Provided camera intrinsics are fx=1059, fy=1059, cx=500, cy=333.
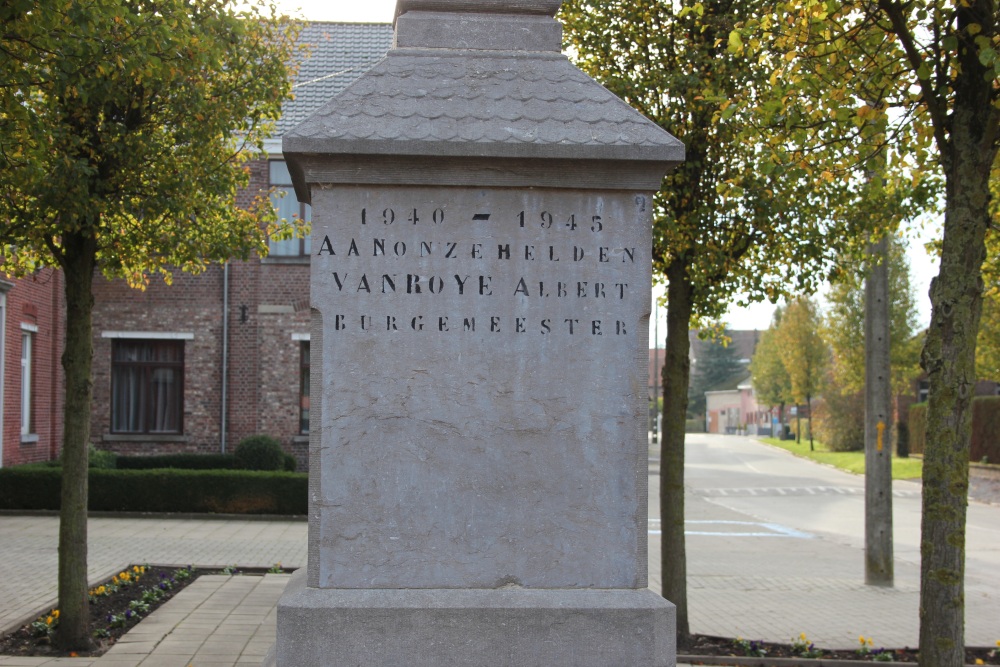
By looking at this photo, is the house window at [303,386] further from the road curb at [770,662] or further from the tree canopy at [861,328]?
the tree canopy at [861,328]

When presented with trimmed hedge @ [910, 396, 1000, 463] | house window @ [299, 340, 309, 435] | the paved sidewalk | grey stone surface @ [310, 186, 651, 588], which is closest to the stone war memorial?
grey stone surface @ [310, 186, 651, 588]

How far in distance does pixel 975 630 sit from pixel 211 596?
739cm

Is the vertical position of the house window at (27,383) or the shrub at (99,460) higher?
the house window at (27,383)

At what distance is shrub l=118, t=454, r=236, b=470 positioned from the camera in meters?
23.1

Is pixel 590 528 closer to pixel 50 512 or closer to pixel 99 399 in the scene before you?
pixel 50 512

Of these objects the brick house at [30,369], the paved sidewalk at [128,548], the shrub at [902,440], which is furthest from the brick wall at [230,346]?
the shrub at [902,440]

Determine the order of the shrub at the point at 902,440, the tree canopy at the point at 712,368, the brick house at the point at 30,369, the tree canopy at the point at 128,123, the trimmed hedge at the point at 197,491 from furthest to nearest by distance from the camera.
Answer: the tree canopy at the point at 712,368 → the shrub at the point at 902,440 → the brick house at the point at 30,369 → the trimmed hedge at the point at 197,491 → the tree canopy at the point at 128,123

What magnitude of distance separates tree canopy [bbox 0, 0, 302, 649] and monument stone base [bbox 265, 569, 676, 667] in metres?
3.80

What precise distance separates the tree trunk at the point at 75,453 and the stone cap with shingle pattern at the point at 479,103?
4.98 m

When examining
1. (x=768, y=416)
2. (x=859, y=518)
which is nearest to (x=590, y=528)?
(x=859, y=518)

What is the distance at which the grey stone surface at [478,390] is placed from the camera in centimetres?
409

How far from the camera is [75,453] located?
8.35m

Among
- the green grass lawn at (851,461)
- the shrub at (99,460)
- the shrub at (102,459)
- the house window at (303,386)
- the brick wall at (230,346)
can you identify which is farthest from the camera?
the green grass lawn at (851,461)

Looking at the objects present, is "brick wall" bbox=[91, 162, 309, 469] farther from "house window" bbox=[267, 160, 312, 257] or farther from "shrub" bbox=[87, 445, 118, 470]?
"shrub" bbox=[87, 445, 118, 470]
